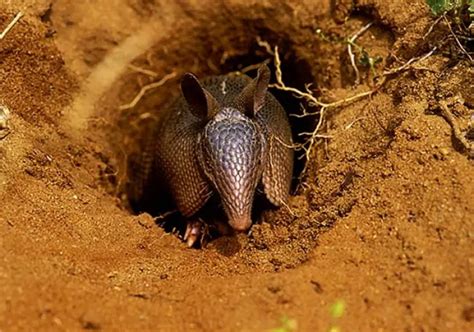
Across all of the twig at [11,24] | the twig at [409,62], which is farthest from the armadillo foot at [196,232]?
the twig at [11,24]

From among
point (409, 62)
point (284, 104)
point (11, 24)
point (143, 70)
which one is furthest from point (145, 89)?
point (409, 62)

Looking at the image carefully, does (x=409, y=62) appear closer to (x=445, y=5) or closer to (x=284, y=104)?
(x=445, y=5)

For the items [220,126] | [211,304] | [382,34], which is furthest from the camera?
[382,34]

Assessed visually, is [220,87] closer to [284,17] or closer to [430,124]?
[284,17]

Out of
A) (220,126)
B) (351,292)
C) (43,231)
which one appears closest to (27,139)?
(43,231)

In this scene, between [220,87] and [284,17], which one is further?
[284,17]
